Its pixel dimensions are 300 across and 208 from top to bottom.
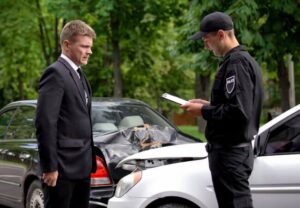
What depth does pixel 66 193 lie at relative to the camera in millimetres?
4344

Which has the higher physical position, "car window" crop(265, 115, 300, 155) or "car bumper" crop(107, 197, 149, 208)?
"car window" crop(265, 115, 300, 155)

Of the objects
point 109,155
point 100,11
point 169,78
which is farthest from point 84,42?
point 169,78

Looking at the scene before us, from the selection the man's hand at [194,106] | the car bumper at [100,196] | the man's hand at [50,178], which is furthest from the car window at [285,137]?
the car bumper at [100,196]

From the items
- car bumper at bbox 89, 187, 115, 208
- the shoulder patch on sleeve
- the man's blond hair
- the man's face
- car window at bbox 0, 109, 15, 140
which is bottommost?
car bumper at bbox 89, 187, 115, 208

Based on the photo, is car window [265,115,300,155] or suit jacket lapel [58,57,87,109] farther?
car window [265,115,300,155]

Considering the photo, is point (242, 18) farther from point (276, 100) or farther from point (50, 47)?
point (276, 100)

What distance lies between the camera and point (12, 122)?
820 cm

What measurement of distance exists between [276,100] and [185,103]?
138 ft

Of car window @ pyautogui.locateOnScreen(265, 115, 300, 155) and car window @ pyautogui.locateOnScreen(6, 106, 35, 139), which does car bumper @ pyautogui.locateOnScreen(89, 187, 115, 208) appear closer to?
car window @ pyautogui.locateOnScreen(6, 106, 35, 139)

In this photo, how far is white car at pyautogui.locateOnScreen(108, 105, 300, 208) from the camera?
4789mm

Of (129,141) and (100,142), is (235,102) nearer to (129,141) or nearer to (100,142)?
(100,142)

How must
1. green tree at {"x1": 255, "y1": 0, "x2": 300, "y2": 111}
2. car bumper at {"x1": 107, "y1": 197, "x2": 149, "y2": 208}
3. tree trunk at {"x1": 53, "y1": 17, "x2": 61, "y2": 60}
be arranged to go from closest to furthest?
car bumper at {"x1": 107, "y1": 197, "x2": 149, "y2": 208}, green tree at {"x1": 255, "y1": 0, "x2": 300, "y2": 111}, tree trunk at {"x1": 53, "y1": 17, "x2": 61, "y2": 60}

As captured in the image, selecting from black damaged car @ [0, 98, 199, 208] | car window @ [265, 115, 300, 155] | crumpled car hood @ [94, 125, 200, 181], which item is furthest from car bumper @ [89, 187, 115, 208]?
car window @ [265, 115, 300, 155]


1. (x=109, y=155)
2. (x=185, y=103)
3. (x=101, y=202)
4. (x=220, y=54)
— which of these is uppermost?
(x=220, y=54)
